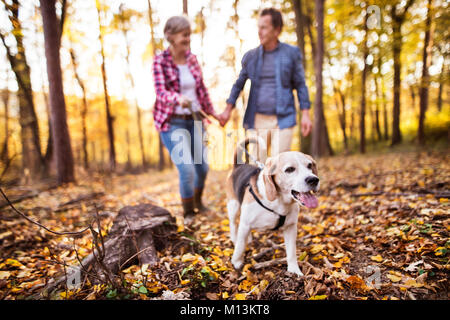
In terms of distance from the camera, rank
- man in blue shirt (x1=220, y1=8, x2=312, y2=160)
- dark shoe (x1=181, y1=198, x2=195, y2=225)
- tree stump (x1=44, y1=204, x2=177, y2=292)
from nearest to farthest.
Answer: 1. tree stump (x1=44, y1=204, x2=177, y2=292)
2. man in blue shirt (x1=220, y1=8, x2=312, y2=160)
3. dark shoe (x1=181, y1=198, x2=195, y2=225)

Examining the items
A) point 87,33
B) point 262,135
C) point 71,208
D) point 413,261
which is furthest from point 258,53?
point 87,33

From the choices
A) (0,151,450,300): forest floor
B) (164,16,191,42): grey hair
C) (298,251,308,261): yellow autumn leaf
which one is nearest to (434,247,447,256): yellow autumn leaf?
(0,151,450,300): forest floor

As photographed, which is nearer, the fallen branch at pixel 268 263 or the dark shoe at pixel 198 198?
the fallen branch at pixel 268 263

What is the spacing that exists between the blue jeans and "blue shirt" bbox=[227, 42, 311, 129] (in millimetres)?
887

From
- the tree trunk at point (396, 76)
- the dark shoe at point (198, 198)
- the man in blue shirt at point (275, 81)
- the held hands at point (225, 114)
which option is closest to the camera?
the man in blue shirt at point (275, 81)

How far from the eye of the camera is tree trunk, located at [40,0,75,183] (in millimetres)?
5989

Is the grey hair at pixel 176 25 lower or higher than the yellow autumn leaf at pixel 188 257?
higher

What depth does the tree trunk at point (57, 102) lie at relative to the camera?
5.99 metres

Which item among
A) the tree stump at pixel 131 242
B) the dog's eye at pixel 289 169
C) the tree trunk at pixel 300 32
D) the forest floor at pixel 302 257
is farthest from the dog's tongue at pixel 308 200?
the tree trunk at pixel 300 32

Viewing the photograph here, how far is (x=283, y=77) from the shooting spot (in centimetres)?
295

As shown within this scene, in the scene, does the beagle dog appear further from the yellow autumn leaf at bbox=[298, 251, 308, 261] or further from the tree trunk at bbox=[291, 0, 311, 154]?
the tree trunk at bbox=[291, 0, 311, 154]

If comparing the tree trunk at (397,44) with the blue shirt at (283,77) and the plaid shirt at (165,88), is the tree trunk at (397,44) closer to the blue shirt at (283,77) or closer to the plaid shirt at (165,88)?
the blue shirt at (283,77)

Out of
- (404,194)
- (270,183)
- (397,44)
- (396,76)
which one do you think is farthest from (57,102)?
(396,76)

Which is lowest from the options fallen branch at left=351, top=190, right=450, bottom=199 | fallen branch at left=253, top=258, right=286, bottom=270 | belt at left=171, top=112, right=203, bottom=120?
fallen branch at left=253, top=258, right=286, bottom=270
